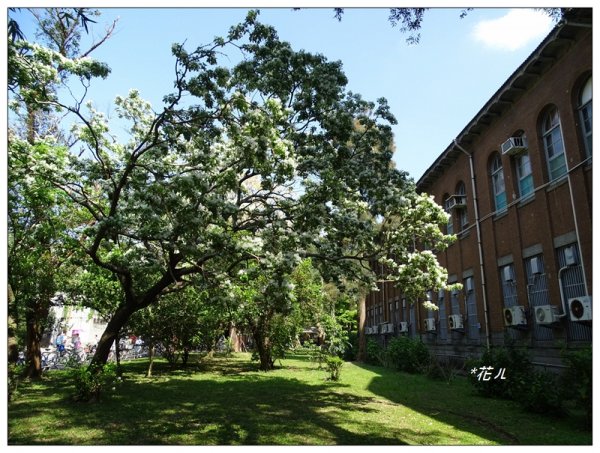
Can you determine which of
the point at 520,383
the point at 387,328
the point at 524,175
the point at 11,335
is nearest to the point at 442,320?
the point at 387,328

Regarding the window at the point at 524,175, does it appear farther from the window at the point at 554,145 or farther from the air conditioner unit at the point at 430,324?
the air conditioner unit at the point at 430,324

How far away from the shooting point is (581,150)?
11.8 meters

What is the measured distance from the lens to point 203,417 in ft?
31.1

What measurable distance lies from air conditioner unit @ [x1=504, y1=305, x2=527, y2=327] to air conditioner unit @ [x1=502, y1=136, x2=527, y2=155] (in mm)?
5204

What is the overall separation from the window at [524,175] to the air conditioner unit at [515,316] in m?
3.74

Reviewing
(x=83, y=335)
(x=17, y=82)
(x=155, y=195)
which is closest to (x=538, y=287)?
(x=155, y=195)

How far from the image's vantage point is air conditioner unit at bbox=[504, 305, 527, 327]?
14.3m

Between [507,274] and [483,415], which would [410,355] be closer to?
[507,274]

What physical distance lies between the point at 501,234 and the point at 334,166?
875 centimetres

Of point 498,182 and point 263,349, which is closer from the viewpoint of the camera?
point 498,182

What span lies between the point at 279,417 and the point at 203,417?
5.36ft

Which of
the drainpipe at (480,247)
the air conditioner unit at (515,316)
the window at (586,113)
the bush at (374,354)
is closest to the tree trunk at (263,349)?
the bush at (374,354)

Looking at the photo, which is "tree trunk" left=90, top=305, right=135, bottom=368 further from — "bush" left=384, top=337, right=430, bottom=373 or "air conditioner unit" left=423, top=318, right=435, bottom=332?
"air conditioner unit" left=423, top=318, right=435, bottom=332

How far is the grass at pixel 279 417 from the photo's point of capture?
7.63 m
